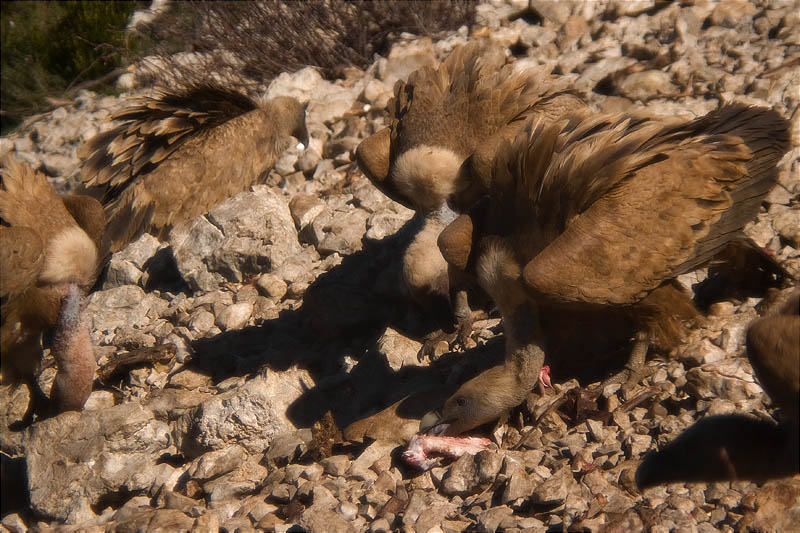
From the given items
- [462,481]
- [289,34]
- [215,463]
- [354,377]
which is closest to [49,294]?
[215,463]

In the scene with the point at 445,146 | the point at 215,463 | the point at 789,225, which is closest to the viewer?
the point at 215,463

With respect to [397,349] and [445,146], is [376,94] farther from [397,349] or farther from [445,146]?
[397,349]

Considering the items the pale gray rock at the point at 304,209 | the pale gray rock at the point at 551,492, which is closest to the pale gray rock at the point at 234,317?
the pale gray rock at the point at 304,209

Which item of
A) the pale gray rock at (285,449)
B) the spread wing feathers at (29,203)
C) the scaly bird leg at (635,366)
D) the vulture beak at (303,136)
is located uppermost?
the spread wing feathers at (29,203)

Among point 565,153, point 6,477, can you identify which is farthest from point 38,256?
point 565,153

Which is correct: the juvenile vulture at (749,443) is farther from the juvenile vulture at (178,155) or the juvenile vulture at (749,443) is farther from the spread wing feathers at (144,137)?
the spread wing feathers at (144,137)
